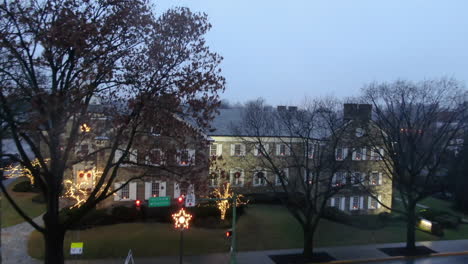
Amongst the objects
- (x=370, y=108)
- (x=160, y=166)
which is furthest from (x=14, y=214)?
(x=370, y=108)

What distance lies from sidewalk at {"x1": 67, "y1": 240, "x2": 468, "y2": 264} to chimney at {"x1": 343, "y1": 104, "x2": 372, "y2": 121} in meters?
8.20

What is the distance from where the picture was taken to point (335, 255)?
2220 cm

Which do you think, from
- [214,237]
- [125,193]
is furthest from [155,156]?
[125,193]

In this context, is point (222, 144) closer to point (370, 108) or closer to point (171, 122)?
point (370, 108)

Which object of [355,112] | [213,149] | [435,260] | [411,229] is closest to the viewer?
[435,260]

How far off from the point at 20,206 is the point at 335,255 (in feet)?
76.9

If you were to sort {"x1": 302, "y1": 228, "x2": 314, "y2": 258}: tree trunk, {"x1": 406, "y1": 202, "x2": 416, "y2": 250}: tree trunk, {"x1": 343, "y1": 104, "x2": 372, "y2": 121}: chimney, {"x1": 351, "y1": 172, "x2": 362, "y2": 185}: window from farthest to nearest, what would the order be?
{"x1": 343, "y1": 104, "x2": 372, "y2": 121}: chimney, {"x1": 406, "y1": 202, "x2": 416, "y2": 250}: tree trunk, {"x1": 351, "y1": 172, "x2": 362, "y2": 185}: window, {"x1": 302, "y1": 228, "x2": 314, "y2": 258}: tree trunk

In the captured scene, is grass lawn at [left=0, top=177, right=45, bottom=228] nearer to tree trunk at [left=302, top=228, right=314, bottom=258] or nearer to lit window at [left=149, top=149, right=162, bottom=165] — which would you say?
lit window at [left=149, top=149, right=162, bottom=165]

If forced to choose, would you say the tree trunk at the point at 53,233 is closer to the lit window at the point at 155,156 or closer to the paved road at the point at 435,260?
the lit window at the point at 155,156

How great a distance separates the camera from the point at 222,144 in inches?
1483

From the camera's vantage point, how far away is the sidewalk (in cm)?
2012

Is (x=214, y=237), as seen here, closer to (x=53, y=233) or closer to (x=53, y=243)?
(x=53, y=243)

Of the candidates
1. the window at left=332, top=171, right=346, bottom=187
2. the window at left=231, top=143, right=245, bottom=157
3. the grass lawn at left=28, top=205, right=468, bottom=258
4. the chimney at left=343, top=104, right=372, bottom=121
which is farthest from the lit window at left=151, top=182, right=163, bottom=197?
the chimney at left=343, top=104, right=372, bottom=121

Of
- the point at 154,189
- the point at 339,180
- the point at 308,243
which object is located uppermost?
the point at 339,180
